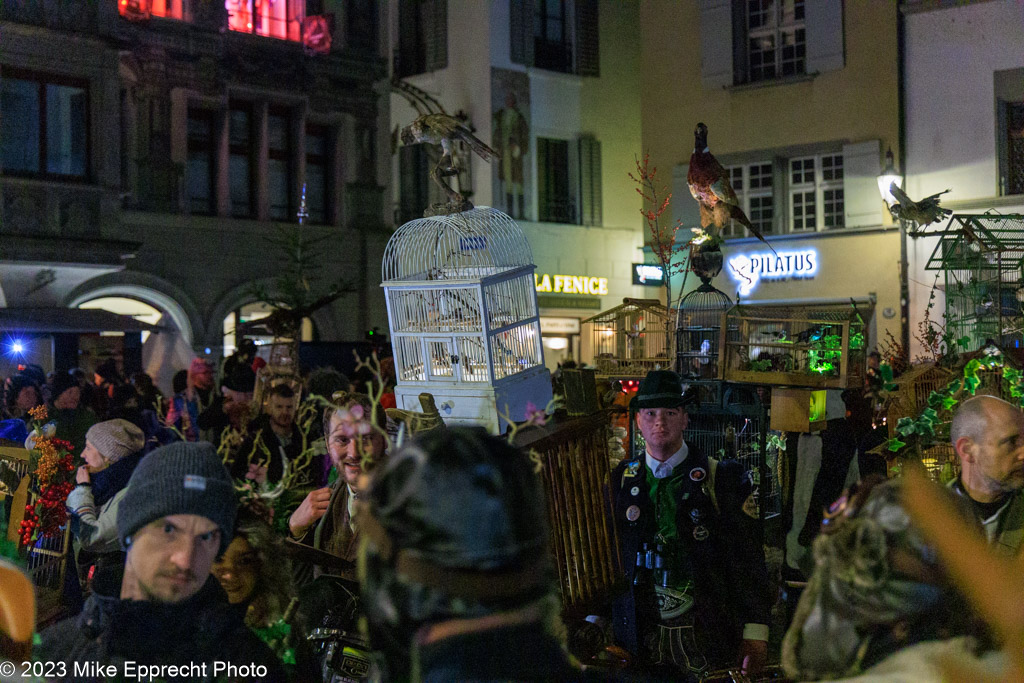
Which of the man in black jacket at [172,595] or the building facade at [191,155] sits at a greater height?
the building facade at [191,155]

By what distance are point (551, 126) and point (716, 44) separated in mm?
3945

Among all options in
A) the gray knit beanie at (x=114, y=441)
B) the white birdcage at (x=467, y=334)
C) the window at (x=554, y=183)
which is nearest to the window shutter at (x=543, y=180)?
the window at (x=554, y=183)

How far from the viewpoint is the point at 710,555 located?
3.87 m

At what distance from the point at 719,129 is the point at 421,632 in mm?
19609

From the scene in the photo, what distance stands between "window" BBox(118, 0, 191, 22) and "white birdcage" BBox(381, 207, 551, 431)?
1241cm

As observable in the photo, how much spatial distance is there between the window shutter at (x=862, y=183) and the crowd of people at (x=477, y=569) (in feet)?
50.9

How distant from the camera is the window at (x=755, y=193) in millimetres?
19828

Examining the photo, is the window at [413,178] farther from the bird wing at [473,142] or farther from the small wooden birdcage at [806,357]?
the bird wing at [473,142]

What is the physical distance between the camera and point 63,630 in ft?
9.09

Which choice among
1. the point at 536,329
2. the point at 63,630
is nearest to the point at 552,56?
the point at 536,329

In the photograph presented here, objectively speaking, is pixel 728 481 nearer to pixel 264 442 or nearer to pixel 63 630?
pixel 63 630

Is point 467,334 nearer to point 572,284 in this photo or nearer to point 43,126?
point 43,126

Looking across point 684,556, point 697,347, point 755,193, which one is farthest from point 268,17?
point 684,556

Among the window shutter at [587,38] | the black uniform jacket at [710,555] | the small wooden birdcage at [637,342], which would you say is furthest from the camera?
the window shutter at [587,38]
